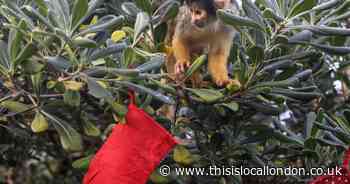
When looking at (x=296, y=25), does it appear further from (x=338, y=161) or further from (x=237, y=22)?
(x=338, y=161)

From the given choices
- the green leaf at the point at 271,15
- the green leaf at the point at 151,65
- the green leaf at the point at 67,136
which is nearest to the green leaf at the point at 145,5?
the green leaf at the point at 151,65

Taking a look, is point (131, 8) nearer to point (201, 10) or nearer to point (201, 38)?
point (201, 10)

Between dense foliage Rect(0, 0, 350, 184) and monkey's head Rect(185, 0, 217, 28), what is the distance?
0.86 ft

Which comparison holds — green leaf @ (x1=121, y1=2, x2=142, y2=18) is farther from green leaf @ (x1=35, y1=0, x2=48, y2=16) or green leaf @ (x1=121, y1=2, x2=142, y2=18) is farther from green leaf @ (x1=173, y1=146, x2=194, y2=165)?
green leaf @ (x1=173, y1=146, x2=194, y2=165)

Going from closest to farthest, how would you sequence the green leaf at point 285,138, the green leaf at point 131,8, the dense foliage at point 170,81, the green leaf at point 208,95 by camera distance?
the dense foliage at point 170,81 → the green leaf at point 208,95 → the green leaf at point 131,8 → the green leaf at point 285,138

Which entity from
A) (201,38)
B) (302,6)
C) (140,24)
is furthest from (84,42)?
(201,38)

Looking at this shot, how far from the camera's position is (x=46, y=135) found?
3.62 metres

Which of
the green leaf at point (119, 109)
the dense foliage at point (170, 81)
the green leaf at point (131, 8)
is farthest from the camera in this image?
the green leaf at point (131, 8)

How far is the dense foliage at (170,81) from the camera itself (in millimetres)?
2277

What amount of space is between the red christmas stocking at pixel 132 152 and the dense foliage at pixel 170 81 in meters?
A: 0.08

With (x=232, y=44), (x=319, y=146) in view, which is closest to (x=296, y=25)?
(x=232, y=44)

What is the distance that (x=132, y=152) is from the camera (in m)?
2.52

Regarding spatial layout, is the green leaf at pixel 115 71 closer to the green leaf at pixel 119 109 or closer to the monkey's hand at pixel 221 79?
the green leaf at pixel 119 109

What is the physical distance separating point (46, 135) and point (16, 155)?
0.74ft
